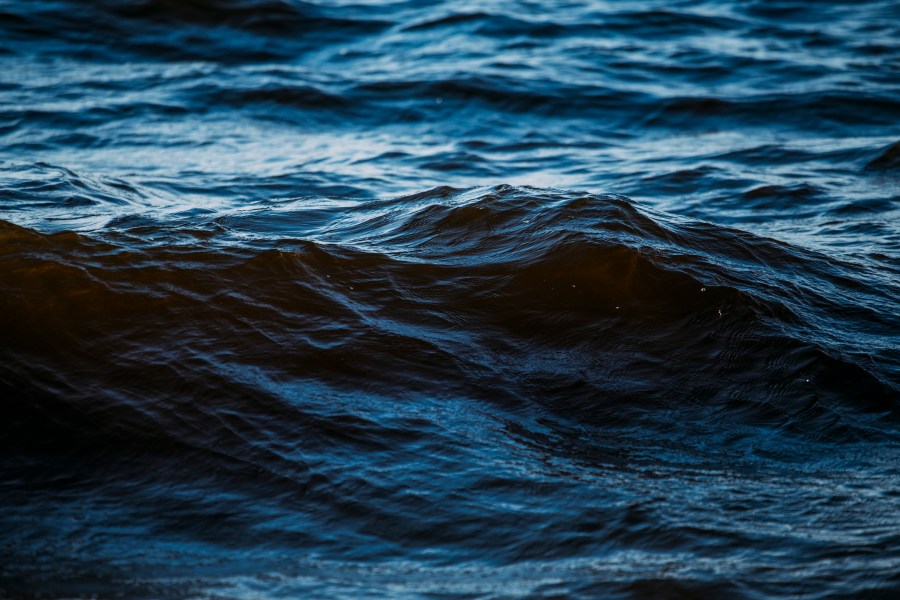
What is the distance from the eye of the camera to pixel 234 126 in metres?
8.57

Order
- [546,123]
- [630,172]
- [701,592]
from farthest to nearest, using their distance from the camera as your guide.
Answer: [546,123], [630,172], [701,592]

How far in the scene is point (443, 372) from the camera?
393 cm

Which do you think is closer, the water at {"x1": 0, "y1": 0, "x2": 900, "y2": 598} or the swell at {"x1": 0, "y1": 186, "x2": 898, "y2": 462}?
the water at {"x1": 0, "y1": 0, "x2": 900, "y2": 598}

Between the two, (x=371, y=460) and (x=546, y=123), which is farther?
(x=546, y=123)

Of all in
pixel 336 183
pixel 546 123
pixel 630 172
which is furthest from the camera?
pixel 546 123

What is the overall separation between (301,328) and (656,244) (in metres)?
1.86

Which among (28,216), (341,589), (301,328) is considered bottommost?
(341,589)

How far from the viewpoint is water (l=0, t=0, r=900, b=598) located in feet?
9.52

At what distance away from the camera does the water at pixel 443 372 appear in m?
2.90

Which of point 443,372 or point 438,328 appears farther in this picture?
point 438,328

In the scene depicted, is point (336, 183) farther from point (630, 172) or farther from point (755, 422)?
point (755, 422)

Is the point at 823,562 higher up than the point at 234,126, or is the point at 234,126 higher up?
the point at 234,126

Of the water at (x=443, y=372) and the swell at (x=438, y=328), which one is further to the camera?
the swell at (x=438, y=328)

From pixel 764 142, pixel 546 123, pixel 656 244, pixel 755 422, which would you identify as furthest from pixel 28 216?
pixel 764 142
